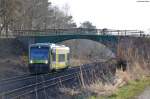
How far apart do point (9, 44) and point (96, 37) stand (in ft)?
44.7

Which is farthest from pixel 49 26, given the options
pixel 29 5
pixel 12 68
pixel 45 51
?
pixel 45 51

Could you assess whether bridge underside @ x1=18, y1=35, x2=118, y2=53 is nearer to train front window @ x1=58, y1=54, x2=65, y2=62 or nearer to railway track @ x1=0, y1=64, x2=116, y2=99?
train front window @ x1=58, y1=54, x2=65, y2=62

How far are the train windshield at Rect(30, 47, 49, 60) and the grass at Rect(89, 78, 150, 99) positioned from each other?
56.1 ft

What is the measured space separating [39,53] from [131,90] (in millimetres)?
24891

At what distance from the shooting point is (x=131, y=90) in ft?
96.9

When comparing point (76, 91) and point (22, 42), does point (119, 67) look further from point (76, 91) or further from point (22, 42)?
point (22, 42)

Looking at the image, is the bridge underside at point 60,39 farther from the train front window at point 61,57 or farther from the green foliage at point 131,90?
the green foliage at point 131,90

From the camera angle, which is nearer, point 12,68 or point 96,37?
point 12,68

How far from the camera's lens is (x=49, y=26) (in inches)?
5044

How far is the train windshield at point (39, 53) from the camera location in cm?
5288

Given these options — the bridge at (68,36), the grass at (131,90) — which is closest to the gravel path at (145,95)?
the grass at (131,90)

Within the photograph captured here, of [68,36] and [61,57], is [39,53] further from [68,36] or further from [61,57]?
[68,36]

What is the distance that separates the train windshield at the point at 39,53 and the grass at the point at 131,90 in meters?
17.1

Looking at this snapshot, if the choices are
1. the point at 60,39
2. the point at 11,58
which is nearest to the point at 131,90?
the point at 11,58
